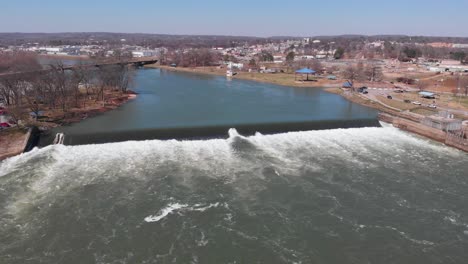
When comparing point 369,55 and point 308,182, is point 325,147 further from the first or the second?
point 369,55

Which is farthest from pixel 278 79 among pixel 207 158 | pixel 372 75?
pixel 207 158

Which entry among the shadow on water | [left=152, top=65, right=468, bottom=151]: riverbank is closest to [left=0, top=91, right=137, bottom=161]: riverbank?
the shadow on water

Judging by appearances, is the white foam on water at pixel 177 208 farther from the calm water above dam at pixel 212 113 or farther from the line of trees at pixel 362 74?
the line of trees at pixel 362 74

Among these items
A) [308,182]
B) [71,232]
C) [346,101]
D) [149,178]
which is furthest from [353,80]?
[71,232]

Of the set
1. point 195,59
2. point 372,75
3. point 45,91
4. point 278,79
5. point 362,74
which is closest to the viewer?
point 45,91

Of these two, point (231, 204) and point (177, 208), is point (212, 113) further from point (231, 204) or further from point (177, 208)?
point (177, 208)

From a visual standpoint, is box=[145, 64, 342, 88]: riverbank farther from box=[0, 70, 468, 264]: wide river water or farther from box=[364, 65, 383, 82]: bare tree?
box=[0, 70, 468, 264]: wide river water
